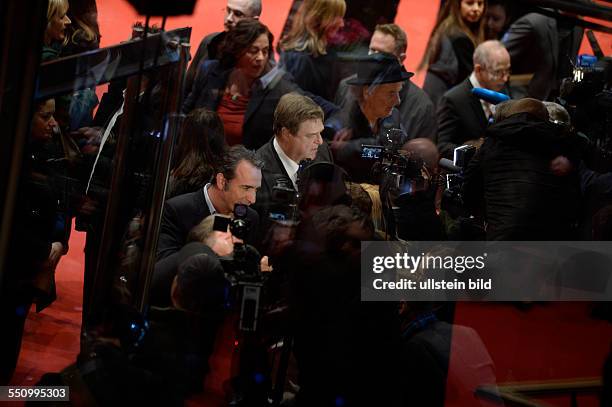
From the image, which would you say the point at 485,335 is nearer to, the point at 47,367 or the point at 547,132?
the point at 547,132

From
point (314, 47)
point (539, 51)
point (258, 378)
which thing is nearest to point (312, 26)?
point (314, 47)

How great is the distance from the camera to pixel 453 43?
3.70m

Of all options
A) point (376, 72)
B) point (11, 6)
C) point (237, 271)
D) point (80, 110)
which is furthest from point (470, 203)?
point (11, 6)

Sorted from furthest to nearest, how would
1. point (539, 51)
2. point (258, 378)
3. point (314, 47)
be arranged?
point (539, 51) < point (314, 47) < point (258, 378)

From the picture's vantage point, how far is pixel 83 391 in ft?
8.01

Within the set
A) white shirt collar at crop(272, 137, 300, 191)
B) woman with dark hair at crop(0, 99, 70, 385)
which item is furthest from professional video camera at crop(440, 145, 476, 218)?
woman with dark hair at crop(0, 99, 70, 385)

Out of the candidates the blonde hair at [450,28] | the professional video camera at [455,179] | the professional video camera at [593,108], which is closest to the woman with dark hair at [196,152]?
the professional video camera at [455,179]

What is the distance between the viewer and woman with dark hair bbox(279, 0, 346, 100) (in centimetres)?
302

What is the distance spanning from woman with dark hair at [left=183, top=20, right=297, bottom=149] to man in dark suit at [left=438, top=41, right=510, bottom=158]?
0.65 m

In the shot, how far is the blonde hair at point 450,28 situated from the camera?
11.8 ft

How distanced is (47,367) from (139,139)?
2.18 ft

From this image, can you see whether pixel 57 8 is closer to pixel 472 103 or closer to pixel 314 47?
pixel 314 47

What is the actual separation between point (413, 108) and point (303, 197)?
641mm
